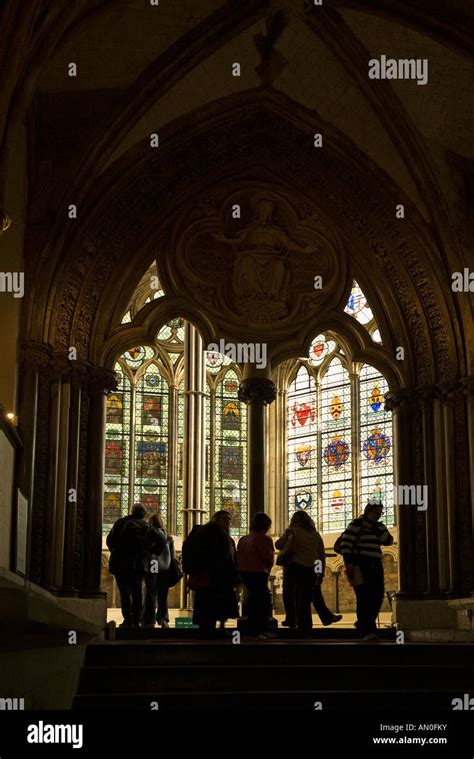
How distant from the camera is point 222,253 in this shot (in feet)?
52.0

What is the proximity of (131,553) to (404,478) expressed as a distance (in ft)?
15.1

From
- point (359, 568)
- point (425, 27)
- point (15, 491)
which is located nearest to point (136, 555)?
point (15, 491)

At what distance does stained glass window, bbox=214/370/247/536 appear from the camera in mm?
21031

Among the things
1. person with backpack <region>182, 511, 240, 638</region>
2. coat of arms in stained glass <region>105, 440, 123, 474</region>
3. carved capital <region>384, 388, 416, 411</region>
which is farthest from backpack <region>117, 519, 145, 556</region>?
coat of arms in stained glass <region>105, 440, 123, 474</region>

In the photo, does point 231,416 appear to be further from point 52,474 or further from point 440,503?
point 52,474

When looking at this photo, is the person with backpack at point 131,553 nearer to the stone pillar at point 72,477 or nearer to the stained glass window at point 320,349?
the stone pillar at point 72,477

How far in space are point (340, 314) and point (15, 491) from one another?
5725 millimetres

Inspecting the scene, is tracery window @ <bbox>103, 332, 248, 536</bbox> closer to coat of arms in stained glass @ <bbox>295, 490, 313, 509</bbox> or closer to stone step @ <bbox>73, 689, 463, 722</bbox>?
coat of arms in stained glass @ <bbox>295, 490, 313, 509</bbox>

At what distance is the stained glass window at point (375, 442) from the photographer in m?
19.7

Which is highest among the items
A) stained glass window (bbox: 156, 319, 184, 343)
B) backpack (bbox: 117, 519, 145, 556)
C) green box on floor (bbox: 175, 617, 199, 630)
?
stained glass window (bbox: 156, 319, 184, 343)

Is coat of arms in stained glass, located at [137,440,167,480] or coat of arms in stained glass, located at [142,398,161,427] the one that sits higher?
coat of arms in stained glass, located at [142,398,161,427]

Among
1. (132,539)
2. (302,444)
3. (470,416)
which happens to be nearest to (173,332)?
(302,444)

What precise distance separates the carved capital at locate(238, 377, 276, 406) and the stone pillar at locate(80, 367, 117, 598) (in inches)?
68.4

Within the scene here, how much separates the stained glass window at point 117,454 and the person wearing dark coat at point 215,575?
10.5m
